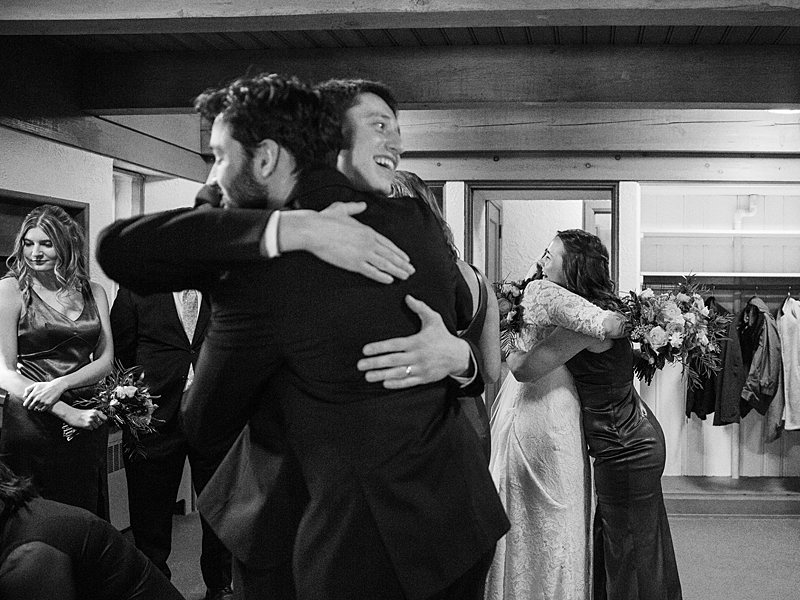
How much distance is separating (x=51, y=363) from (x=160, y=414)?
56 centimetres

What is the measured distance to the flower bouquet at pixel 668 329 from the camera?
3299 millimetres

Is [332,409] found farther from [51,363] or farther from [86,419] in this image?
[51,363]

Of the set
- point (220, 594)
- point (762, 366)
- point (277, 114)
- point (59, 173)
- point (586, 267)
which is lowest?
point (220, 594)

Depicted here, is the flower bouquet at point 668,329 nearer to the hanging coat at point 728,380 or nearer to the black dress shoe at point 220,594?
the black dress shoe at point 220,594

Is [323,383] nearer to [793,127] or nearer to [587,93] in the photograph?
[587,93]

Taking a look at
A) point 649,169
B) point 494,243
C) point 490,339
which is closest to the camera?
point 490,339

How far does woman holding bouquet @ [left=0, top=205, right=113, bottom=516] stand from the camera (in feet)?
10.9

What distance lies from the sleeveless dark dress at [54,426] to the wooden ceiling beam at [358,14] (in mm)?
1037

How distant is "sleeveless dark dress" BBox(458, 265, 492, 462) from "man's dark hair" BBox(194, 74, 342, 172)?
0.91 meters

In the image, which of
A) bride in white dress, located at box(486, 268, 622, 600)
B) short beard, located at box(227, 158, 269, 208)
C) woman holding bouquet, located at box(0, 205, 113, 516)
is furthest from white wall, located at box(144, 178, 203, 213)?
short beard, located at box(227, 158, 269, 208)

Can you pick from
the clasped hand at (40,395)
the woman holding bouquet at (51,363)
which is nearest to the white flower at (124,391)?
the woman holding bouquet at (51,363)

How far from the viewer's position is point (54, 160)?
4.18 m

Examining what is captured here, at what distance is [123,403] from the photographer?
3377mm

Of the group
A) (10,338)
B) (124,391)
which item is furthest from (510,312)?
(10,338)
